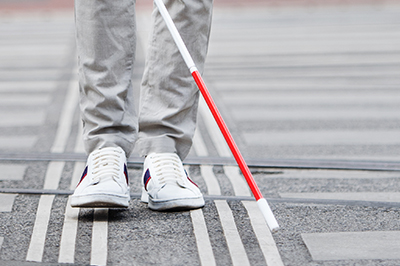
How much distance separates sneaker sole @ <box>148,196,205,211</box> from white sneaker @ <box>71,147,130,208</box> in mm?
108

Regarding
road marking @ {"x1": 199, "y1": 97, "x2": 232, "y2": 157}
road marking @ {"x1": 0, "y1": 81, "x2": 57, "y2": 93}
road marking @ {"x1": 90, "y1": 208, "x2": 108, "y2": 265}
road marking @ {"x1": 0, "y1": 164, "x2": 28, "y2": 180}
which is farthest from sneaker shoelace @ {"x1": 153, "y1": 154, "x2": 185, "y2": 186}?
road marking @ {"x1": 0, "y1": 81, "x2": 57, "y2": 93}

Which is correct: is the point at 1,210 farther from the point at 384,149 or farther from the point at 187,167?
the point at 384,149

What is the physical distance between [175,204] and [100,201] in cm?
27

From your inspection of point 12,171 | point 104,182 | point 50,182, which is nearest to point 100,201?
point 104,182

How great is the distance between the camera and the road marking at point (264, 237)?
175cm

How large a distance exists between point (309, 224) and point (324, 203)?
27cm

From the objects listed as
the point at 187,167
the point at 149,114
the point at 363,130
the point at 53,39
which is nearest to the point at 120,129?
the point at 149,114

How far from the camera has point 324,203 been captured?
7.57 feet

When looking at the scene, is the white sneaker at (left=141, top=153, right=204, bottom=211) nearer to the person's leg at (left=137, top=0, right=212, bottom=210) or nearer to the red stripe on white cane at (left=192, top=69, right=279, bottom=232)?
the person's leg at (left=137, top=0, right=212, bottom=210)

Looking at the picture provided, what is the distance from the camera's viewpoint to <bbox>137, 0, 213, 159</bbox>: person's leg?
7.38 ft

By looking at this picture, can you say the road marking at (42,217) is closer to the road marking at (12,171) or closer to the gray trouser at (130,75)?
the road marking at (12,171)

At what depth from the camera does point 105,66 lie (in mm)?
2158

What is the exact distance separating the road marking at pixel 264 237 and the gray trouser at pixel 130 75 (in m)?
0.37

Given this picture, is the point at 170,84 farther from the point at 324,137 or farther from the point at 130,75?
the point at 324,137
